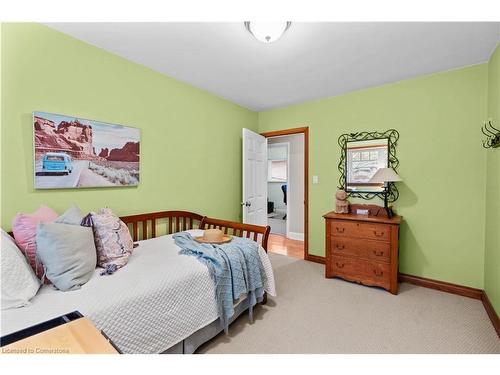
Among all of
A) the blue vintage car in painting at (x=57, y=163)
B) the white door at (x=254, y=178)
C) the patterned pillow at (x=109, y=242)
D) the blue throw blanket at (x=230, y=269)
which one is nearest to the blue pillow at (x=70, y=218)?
the patterned pillow at (x=109, y=242)

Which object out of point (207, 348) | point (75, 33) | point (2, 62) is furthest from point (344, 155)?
point (2, 62)

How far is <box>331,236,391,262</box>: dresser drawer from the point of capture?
2.50m

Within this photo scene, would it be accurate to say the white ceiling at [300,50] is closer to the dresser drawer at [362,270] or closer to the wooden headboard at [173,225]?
the wooden headboard at [173,225]

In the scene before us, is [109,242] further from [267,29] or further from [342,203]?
[342,203]

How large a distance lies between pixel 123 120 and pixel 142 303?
1.70m

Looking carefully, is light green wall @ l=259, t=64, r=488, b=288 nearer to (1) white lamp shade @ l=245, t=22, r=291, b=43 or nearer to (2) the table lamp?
(2) the table lamp

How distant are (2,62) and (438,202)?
404 cm

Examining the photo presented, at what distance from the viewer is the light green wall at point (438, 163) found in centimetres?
237

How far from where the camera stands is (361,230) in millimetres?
2627

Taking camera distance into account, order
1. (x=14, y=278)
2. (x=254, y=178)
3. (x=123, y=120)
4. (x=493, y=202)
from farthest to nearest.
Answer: (x=254, y=178) < (x=123, y=120) < (x=493, y=202) < (x=14, y=278)

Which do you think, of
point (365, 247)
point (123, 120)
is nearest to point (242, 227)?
point (365, 247)

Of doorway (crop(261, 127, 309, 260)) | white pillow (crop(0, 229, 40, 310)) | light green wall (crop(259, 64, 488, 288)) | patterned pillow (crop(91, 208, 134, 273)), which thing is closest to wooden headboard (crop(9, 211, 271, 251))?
patterned pillow (crop(91, 208, 134, 273))

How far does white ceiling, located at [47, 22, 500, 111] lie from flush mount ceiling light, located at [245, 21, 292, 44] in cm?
8
